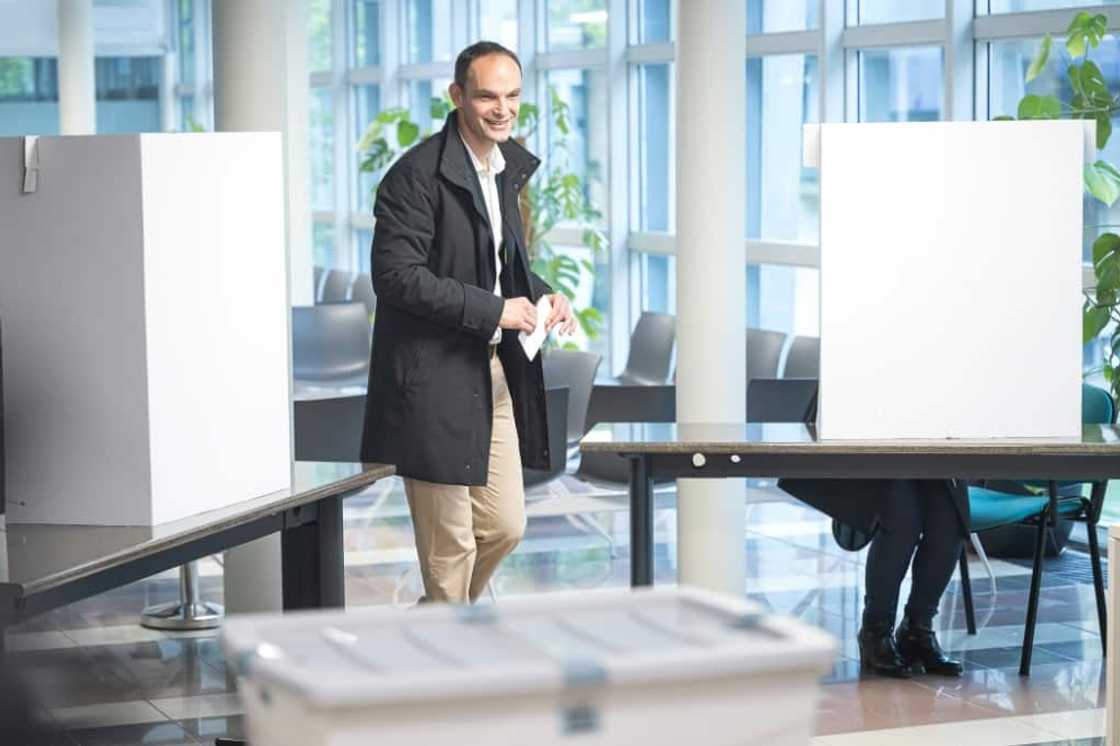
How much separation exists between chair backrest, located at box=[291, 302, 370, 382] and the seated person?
4.84 m

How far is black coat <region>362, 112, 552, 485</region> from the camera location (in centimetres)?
399

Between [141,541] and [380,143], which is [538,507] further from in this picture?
[380,143]

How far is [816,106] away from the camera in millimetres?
8297

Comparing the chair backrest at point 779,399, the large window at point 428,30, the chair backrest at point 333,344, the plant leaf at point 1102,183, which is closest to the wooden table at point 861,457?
the plant leaf at point 1102,183

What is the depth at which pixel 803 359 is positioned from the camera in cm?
684

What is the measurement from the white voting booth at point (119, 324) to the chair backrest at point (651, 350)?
4483mm

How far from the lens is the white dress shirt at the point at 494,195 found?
4.20 m

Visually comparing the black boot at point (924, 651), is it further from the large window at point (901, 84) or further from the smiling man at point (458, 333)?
the large window at point (901, 84)

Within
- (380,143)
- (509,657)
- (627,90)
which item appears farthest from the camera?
(380,143)

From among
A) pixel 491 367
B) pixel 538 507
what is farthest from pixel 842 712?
pixel 538 507

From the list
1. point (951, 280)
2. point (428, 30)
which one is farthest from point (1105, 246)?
point (428, 30)

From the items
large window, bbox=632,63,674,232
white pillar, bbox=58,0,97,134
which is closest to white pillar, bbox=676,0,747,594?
large window, bbox=632,63,674,232

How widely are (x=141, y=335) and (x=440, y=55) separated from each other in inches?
387

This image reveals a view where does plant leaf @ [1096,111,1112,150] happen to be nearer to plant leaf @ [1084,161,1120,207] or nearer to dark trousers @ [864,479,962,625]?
plant leaf @ [1084,161,1120,207]
